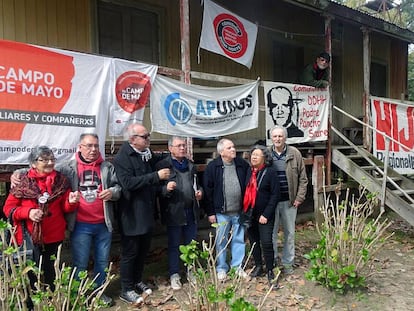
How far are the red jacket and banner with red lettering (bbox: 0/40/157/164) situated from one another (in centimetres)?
66

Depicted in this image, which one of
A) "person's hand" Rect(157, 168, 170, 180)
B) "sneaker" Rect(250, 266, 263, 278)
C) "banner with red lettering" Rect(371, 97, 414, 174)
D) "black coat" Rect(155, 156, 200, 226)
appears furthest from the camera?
"banner with red lettering" Rect(371, 97, 414, 174)

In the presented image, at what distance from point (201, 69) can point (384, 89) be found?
280 inches

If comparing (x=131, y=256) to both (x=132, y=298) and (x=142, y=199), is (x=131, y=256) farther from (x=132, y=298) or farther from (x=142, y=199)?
(x=142, y=199)

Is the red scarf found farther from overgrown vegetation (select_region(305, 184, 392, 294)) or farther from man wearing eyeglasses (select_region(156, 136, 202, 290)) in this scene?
overgrown vegetation (select_region(305, 184, 392, 294))

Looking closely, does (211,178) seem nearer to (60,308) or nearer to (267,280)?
(267,280)

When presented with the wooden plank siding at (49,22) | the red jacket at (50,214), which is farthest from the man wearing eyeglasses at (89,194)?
the wooden plank siding at (49,22)

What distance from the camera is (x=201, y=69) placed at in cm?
786

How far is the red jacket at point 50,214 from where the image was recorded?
3416mm

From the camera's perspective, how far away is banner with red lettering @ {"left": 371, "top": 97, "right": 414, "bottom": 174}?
26.7 ft

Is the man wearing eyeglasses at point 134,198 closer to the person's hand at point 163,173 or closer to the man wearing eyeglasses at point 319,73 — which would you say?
the person's hand at point 163,173

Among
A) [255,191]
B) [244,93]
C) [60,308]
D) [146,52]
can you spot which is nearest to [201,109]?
[244,93]

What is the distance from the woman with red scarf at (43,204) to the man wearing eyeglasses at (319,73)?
207 inches

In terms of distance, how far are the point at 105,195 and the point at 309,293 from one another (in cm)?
256

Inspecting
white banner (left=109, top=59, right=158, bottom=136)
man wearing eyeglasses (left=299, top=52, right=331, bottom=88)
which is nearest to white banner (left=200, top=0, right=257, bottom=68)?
white banner (left=109, top=59, right=158, bottom=136)
